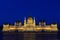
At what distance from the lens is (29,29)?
104500 millimetres

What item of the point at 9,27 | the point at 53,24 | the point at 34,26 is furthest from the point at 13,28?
the point at 53,24

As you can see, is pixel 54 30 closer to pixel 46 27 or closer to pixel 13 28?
pixel 46 27

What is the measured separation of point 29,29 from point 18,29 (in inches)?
257

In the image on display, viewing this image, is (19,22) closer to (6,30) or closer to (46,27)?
(6,30)

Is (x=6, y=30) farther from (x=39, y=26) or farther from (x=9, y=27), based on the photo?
(x=39, y=26)

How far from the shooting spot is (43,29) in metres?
106

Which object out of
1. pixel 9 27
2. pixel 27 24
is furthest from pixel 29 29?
pixel 9 27

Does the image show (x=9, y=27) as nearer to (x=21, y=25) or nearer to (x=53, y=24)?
(x=21, y=25)

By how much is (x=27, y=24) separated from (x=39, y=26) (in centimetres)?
595

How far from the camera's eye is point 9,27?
353 feet

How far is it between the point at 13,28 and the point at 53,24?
1890 cm

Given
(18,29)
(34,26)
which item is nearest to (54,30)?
(34,26)

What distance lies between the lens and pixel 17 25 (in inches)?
4245

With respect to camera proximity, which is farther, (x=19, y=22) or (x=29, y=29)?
(x=19, y=22)
